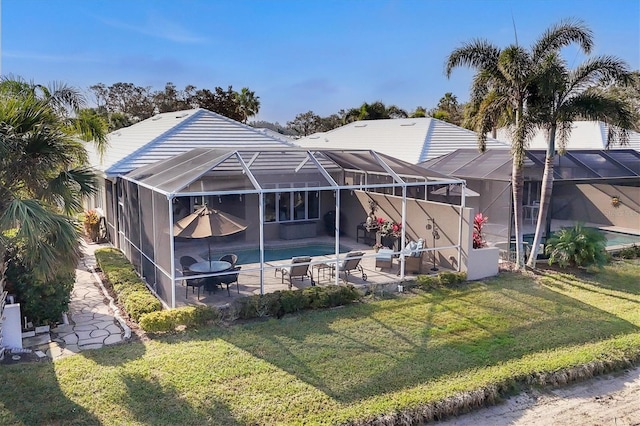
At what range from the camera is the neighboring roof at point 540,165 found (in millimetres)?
17672

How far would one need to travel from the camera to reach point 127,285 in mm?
10883

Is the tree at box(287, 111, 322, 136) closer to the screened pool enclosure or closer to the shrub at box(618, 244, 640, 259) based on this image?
the screened pool enclosure

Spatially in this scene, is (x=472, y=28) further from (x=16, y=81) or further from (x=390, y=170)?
(x=16, y=81)

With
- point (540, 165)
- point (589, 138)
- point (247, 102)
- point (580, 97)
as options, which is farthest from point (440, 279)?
point (247, 102)

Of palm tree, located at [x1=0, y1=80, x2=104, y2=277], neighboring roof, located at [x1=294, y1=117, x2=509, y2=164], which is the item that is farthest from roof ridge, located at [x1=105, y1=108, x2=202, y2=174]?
neighboring roof, located at [x1=294, y1=117, x2=509, y2=164]

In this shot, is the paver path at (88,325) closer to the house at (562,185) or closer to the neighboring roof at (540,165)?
the house at (562,185)

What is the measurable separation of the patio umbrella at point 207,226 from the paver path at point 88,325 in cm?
198

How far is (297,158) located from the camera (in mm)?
16250

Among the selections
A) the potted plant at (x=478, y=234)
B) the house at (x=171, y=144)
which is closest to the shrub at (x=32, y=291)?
the house at (x=171, y=144)

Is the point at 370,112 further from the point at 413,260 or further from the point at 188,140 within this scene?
the point at 413,260

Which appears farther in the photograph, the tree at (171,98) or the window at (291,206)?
the tree at (171,98)

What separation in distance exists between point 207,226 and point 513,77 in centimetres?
860

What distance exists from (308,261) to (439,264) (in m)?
4.20

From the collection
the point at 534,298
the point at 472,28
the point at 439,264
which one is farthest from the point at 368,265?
the point at 472,28
